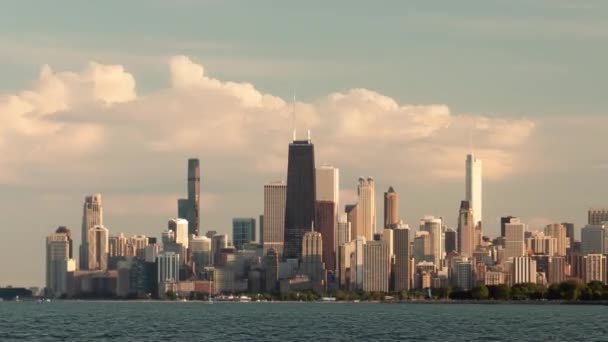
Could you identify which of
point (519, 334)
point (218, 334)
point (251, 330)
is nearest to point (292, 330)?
point (251, 330)

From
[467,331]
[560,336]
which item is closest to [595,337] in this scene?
[560,336]

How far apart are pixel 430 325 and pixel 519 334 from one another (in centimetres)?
3608

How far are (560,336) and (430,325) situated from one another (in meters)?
42.1

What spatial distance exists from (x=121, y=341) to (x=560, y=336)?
153 ft

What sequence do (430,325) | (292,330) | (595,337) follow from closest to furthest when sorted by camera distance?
(595,337)
(292,330)
(430,325)

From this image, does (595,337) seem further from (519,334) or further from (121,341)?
(121,341)

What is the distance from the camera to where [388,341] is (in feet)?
464

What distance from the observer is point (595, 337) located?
150m

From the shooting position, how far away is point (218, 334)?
6147 inches

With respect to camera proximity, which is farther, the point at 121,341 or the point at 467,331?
the point at 467,331

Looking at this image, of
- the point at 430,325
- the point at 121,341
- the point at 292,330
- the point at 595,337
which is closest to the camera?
the point at 121,341

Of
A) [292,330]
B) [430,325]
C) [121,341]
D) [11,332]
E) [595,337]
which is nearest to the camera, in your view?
[121,341]

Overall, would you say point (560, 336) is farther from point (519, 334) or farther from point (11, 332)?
point (11, 332)

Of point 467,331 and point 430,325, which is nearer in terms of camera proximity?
point 467,331
